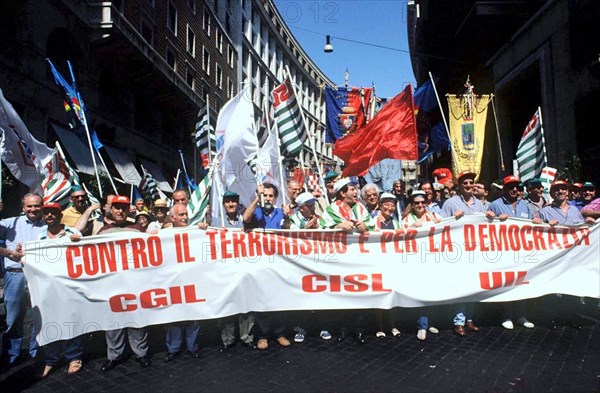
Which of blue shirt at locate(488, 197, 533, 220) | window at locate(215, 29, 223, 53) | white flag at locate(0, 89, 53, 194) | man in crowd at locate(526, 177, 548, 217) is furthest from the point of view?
window at locate(215, 29, 223, 53)

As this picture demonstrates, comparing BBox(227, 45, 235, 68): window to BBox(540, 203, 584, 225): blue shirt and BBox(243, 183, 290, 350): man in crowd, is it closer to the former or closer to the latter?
BBox(243, 183, 290, 350): man in crowd

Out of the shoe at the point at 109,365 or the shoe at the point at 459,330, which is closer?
the shoe at the point at 109,365

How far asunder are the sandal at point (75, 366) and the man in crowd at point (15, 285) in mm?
461

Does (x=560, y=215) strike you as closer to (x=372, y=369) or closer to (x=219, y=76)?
(x=372, y=369)

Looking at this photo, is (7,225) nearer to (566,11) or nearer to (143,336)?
(143,336)

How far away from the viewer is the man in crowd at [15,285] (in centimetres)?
427

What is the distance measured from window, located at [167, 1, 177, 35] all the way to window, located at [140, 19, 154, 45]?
2586 millimetres

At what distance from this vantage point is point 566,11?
518 inches

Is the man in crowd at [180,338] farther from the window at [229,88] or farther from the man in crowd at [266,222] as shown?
the window at [229,88]

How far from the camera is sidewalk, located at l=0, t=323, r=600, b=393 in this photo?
3730 mm

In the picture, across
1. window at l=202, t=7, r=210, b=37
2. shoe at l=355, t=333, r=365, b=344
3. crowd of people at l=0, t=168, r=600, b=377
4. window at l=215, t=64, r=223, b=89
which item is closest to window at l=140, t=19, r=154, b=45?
window at l=202, t=7, r=210, b=37

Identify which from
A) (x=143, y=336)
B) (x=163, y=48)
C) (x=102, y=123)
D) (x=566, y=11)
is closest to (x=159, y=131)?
(x=163, y=48)

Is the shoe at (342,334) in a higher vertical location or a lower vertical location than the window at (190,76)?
lower

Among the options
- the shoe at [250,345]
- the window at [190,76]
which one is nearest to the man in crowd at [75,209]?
the shoe at [250,345]
